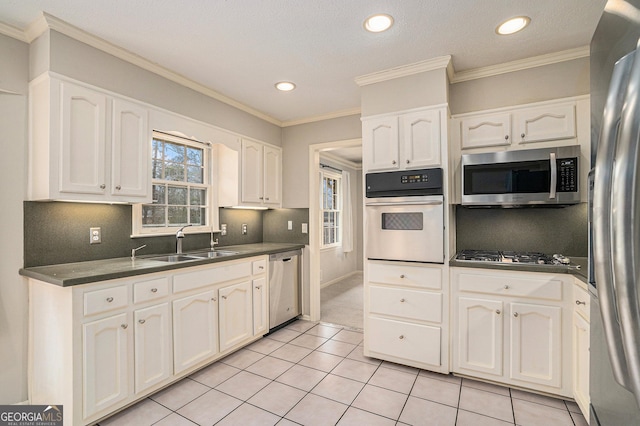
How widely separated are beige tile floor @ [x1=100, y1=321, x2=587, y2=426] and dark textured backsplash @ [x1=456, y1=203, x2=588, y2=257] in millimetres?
1150

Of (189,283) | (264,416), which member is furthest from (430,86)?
(264,416)

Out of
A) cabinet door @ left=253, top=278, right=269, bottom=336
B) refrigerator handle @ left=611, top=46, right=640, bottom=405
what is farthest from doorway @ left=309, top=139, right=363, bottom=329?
refrigerator handle @ left=611, top=46, right=640, bottom=405

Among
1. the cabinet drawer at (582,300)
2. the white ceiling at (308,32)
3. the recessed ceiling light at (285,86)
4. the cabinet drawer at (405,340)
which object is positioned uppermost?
the white ceiling at (308,32)

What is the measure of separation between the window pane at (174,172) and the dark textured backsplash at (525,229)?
2751mm

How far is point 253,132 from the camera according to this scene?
360cm

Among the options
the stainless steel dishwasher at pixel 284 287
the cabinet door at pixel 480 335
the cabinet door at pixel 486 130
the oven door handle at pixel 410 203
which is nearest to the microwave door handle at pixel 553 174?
the cabinet door at pixel 486 130

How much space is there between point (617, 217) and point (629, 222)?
0.7 inches

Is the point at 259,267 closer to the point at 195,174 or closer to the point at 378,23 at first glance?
the point at 195,174

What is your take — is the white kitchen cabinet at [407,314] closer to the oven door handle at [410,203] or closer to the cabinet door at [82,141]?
the oven door handle at [410,203]

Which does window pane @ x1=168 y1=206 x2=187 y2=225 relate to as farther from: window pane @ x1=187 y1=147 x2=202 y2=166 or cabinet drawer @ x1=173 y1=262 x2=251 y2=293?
cabinet drawer @ x1=173 y1=262 x2=251 y2=293

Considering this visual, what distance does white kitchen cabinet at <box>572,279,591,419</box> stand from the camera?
71.6 inches

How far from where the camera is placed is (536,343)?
2.14 m

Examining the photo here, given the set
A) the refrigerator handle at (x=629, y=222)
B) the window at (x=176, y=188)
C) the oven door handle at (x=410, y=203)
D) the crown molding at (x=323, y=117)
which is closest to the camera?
the refrigerator handle at (x=629, y=222)

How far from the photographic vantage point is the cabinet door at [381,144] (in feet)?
8.63
